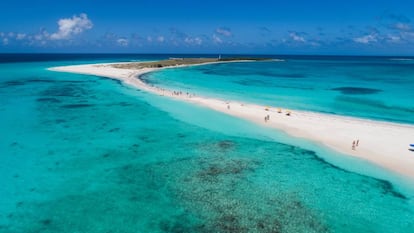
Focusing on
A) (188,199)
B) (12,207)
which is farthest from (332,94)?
(12,207)

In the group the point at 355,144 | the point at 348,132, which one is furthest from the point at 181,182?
the point at 348,132

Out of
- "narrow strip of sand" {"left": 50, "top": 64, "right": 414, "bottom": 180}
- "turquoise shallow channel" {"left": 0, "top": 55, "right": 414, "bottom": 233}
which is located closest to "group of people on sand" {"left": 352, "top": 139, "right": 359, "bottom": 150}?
"narrow strip of sand" {"left": 50, "top": 64, "right": 414, "bottom": 180}

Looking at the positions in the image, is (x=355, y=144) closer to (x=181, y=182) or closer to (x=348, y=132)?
(x=348, y=132)

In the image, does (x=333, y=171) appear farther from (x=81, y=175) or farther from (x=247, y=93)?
(x=247, y=93)

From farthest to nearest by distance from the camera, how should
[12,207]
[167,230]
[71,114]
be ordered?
[71,114]
[12,207]
[167,230]

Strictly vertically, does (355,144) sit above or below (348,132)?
below
